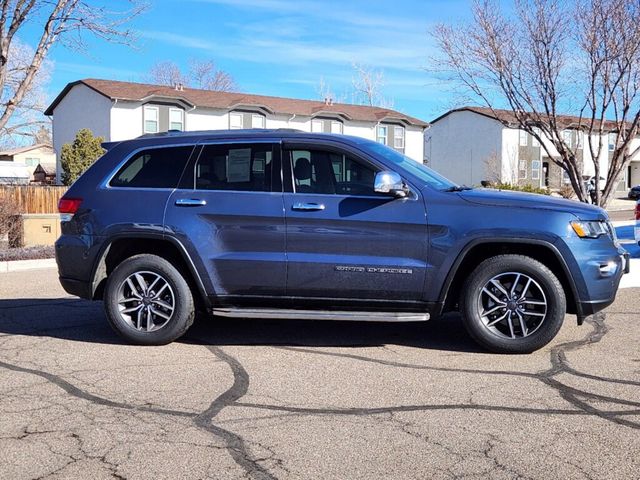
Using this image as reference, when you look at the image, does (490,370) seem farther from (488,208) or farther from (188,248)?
(188,248)

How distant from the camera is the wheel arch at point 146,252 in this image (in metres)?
6.30

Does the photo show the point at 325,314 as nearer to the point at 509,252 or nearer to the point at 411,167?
the point at 411,167

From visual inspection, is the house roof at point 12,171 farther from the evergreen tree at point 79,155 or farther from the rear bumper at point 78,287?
the rear bumper at point 78,287

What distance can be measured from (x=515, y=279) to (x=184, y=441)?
3134mm

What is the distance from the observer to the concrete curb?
41.8ft

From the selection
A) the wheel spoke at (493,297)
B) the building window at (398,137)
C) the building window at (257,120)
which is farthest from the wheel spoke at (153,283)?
the building window at (398,137)

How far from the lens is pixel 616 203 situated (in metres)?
48.9

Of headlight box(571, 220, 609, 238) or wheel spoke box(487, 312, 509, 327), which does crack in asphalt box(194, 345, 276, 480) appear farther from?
headlight box(571, 220, 609, 238)

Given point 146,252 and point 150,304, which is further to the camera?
point 146,252

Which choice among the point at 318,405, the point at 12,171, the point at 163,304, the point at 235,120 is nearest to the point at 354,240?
the point at 318,405

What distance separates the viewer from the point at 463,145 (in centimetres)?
5781

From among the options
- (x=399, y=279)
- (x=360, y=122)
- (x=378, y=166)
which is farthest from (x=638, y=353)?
(x=360, y=122)

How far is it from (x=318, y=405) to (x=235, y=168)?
100 inches

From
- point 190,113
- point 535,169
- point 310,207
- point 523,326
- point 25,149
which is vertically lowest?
point 523,326
